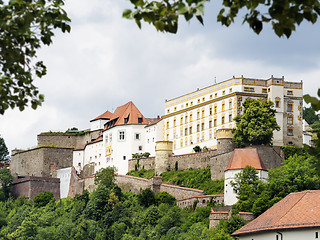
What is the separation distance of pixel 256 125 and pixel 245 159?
5.23 metres

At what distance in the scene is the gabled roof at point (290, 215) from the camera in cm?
5125

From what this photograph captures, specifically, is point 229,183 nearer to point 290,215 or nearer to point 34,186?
point 290,215

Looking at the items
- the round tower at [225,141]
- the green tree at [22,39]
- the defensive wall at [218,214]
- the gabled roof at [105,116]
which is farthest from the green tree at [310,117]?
the green tree at [22,39]

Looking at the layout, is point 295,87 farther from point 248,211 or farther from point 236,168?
point 248,211

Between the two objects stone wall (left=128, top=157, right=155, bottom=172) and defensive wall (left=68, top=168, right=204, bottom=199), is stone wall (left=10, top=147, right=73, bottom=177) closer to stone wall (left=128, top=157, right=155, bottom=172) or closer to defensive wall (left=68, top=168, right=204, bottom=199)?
defensive wall (left=68, top=168, right=204, bottom=199)

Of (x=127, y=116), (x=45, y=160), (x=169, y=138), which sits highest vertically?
(x=127, y=116)

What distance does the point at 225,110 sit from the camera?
8194cm

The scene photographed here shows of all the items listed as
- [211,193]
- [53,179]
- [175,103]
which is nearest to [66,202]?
[53,179]

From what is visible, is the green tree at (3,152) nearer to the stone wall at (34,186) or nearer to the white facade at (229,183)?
the stone wall at (34,186)

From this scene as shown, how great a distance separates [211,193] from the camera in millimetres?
71062

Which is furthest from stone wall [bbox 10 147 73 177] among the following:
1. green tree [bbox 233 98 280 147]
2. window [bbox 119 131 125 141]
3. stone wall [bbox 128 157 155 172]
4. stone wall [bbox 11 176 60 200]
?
green tree [bbox 233 98 280 147]

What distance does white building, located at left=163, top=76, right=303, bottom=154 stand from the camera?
79062 millimetres

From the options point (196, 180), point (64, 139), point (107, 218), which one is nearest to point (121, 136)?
point (64, 139)

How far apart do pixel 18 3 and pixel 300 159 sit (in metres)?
61.9
